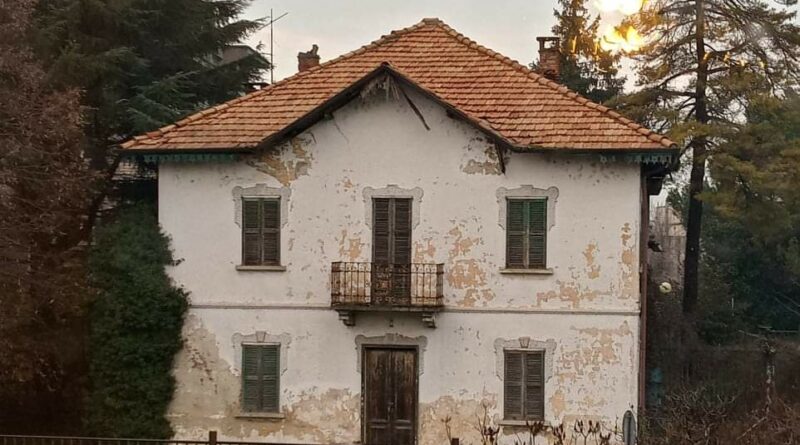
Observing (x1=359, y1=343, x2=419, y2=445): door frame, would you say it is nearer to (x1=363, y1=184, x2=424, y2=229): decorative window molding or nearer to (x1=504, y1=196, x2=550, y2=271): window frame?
(x1=363, y1=184, x2=424, y2=229): decorative window molding

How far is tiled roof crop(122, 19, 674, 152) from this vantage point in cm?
1938

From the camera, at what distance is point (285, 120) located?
20.6 meters

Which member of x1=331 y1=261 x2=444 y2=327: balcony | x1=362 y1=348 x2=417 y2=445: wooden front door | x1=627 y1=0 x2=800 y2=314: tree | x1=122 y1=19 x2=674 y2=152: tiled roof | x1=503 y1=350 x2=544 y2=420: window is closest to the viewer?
x1=331 y1=261 x2=444 y2=327: balcony

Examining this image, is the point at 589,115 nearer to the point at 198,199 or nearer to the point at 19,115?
the point at 198,199

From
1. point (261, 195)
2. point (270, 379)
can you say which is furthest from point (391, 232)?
point (270, 379)

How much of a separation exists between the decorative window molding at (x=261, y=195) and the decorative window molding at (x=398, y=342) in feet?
9.89

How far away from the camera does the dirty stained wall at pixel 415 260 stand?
19.4m

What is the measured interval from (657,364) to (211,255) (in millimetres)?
13556

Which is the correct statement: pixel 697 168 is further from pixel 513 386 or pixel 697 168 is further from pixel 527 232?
pixel 513 386

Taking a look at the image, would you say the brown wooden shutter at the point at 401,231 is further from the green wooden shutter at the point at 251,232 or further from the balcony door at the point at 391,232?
the green wooden shutter at the point at 251,232

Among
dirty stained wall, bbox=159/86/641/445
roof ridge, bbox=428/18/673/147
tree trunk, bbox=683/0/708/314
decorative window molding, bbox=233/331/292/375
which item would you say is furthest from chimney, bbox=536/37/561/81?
decorative window molding, bbox=233/331/292/375

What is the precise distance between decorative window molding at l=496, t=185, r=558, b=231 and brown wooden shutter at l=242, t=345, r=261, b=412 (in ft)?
19.5

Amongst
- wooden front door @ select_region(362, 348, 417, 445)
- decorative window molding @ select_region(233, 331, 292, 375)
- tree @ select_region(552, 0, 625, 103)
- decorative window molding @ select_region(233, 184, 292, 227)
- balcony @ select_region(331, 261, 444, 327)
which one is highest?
tree @ select_region(552, 0, 625, 103)

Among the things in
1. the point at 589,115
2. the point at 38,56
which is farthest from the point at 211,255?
the point at 589,115
